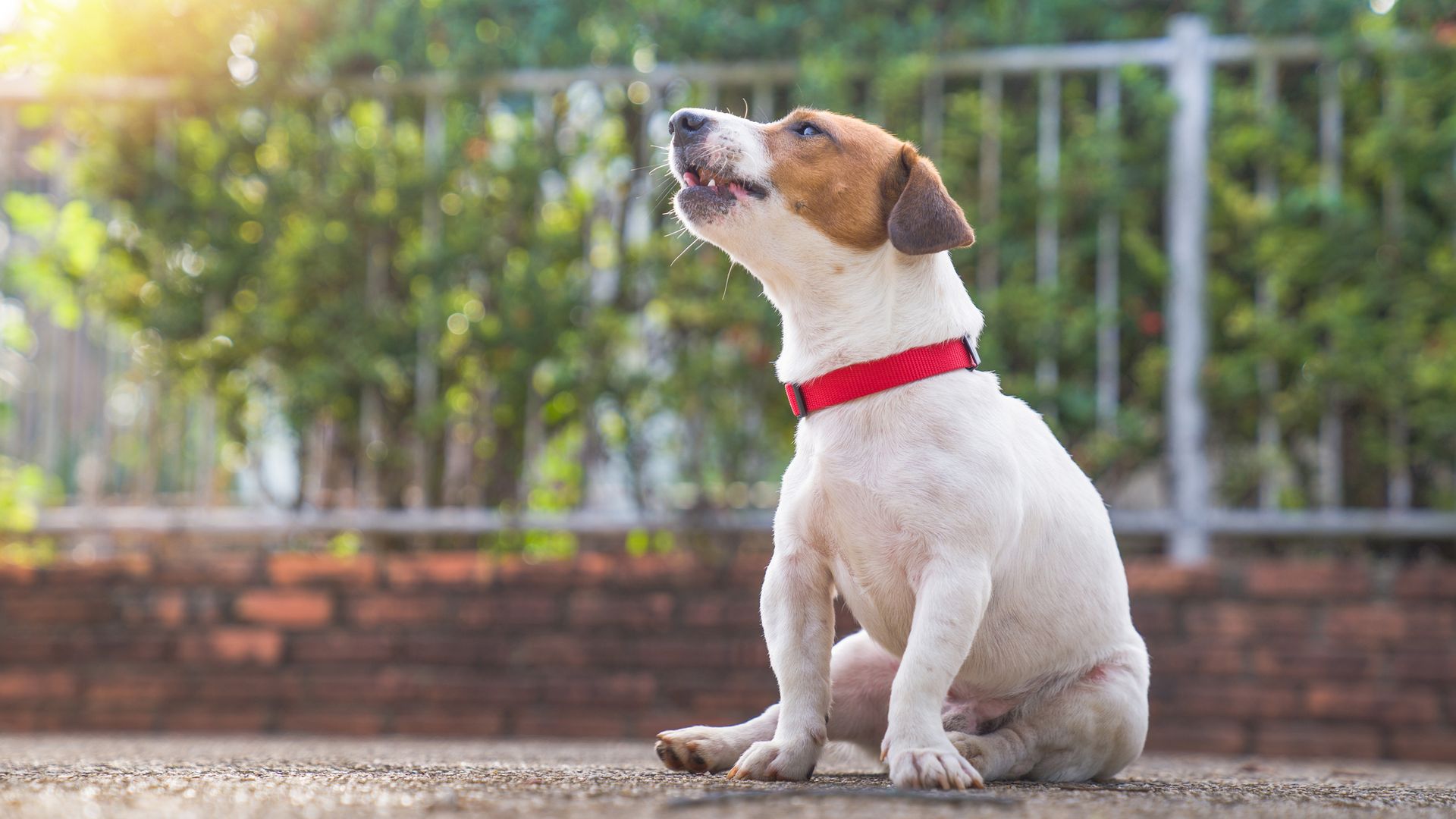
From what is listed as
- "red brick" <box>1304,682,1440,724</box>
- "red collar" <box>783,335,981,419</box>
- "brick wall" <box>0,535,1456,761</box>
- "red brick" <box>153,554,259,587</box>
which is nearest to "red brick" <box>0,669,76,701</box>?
"brick wall" <box>0,535,1456,761</box>

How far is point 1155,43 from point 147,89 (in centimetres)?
382

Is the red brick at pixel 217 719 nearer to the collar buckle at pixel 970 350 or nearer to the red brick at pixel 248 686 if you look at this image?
the red brick at pixel 248 686

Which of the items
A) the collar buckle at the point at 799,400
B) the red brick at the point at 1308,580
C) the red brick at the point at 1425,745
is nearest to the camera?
the collar buckle at the point at 799,400

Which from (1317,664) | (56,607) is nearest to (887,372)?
(1317,664)

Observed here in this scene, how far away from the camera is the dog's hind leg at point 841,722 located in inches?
106

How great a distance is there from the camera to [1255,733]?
4.49 metres

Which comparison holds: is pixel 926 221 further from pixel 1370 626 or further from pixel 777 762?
pixel 1370 626

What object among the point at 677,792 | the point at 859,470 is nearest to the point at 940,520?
the point at 859,470

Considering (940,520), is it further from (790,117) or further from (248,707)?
(248,707)

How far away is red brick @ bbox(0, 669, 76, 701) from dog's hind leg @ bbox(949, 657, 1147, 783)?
12.3 feet

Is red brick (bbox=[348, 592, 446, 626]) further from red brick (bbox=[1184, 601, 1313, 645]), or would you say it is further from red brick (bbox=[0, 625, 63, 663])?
red brick (bbox=[1184, 601, 1313, 645])

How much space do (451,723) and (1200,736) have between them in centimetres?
255

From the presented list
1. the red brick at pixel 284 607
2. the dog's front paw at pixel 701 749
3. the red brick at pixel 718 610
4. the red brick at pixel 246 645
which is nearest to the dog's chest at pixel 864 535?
the dog's front paw at pixel 701 749

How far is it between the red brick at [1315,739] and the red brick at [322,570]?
3108mm
